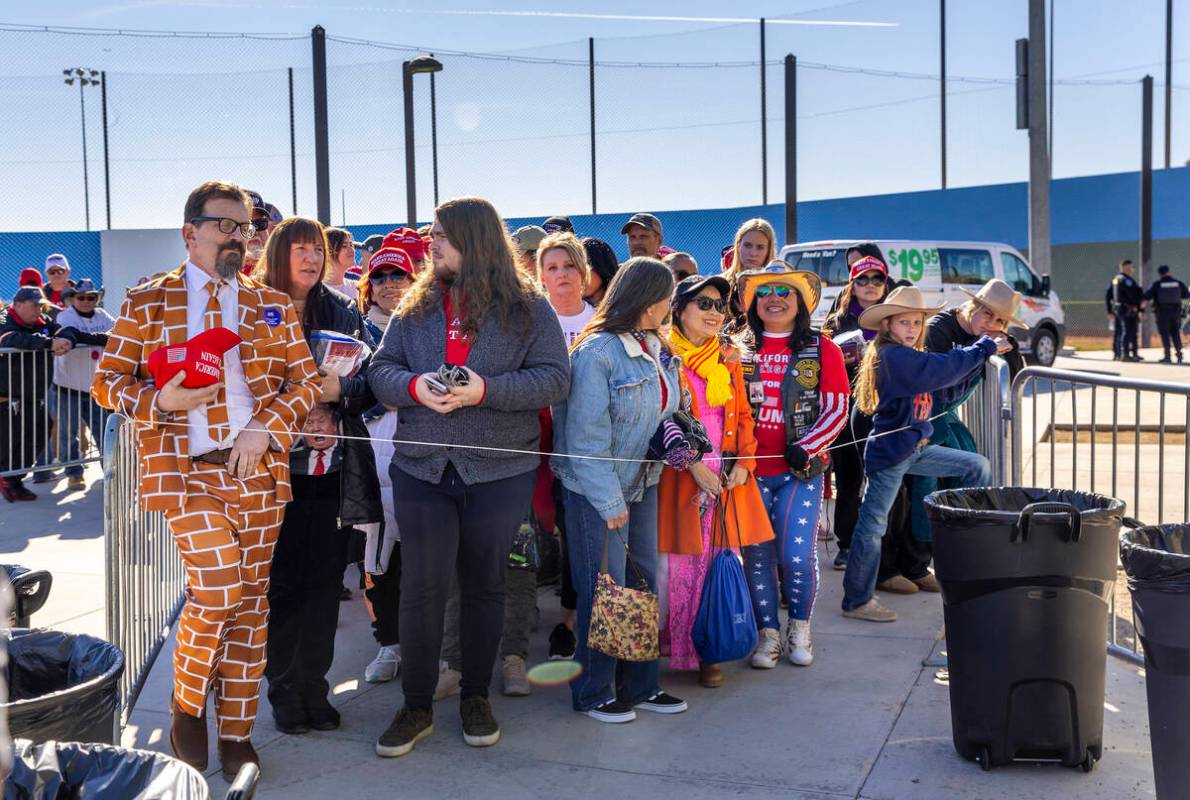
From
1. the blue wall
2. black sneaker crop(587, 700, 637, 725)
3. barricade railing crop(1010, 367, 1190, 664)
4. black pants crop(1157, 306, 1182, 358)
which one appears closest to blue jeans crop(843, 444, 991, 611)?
barricade railing crop(1010, 367, 1190, 664)

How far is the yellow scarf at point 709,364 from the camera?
4918 mm

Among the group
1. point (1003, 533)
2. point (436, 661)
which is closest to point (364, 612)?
point (436, 661)

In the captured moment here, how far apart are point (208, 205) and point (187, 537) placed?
107 cm

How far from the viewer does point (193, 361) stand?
12.0 feet

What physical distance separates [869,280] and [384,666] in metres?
3.68

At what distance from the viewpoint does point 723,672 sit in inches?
199

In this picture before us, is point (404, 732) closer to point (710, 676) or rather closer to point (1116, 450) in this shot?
point (710, 676)

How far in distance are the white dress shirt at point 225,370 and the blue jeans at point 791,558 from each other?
2.32 m

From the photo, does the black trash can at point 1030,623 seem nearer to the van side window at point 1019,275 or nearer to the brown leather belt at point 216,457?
the brown leather belt at point 216,457

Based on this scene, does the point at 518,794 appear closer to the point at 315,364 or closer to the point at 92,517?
the point at 315,364

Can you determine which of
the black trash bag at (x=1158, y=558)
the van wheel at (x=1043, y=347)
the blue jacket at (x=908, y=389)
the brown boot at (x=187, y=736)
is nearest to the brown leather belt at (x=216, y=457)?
the brown boot at (x=187, y=736)

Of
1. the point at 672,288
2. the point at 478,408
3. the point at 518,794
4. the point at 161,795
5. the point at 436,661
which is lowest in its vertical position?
the point at 518,794

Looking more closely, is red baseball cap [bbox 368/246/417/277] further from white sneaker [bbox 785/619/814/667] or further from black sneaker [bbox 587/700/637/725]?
white sneaker [bbox 785/619/814/667]

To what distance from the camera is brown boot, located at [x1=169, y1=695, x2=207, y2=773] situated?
3854 millimetres
